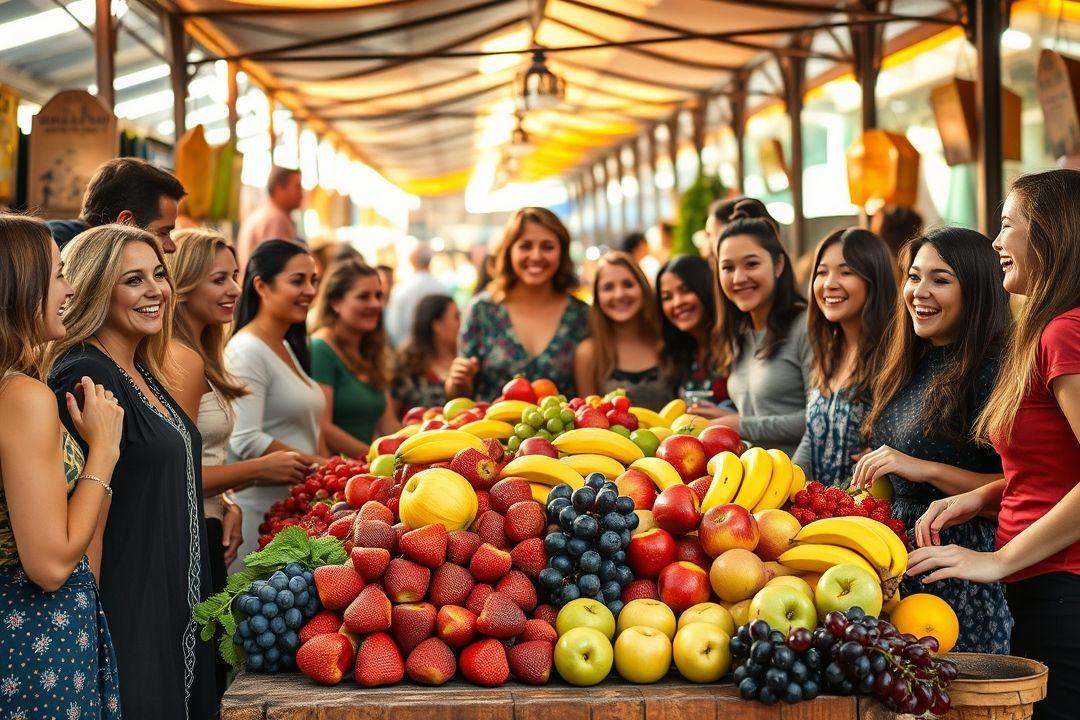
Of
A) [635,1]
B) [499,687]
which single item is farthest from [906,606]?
[635,1]

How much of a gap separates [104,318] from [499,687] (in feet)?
4.17

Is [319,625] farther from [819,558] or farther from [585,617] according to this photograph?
[819,558]

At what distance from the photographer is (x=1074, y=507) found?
228 cm

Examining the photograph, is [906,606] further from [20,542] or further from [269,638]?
[20,542]

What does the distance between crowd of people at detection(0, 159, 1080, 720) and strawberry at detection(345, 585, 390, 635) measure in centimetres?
54

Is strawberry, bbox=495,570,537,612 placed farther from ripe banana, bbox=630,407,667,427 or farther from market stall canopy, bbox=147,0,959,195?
market stall canopy, bbox=147,0,959,195

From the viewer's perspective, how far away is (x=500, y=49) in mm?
10250

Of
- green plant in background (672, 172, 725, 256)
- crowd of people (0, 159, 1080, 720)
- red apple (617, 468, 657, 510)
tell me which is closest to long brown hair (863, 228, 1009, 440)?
crowd of people (0, 159, 1080, 720)

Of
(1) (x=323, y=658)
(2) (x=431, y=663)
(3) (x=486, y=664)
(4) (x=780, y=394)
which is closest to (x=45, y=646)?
(1) (x=323, y=658)

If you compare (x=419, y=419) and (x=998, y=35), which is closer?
(x=419, y=419)

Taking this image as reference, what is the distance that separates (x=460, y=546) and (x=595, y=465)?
60 centimetres

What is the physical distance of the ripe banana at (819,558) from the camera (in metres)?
2.25

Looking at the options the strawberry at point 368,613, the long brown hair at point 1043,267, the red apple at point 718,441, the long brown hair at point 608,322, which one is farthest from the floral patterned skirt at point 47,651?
the long brown hair at point 608,322

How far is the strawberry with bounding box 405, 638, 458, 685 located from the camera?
6.84 feet
